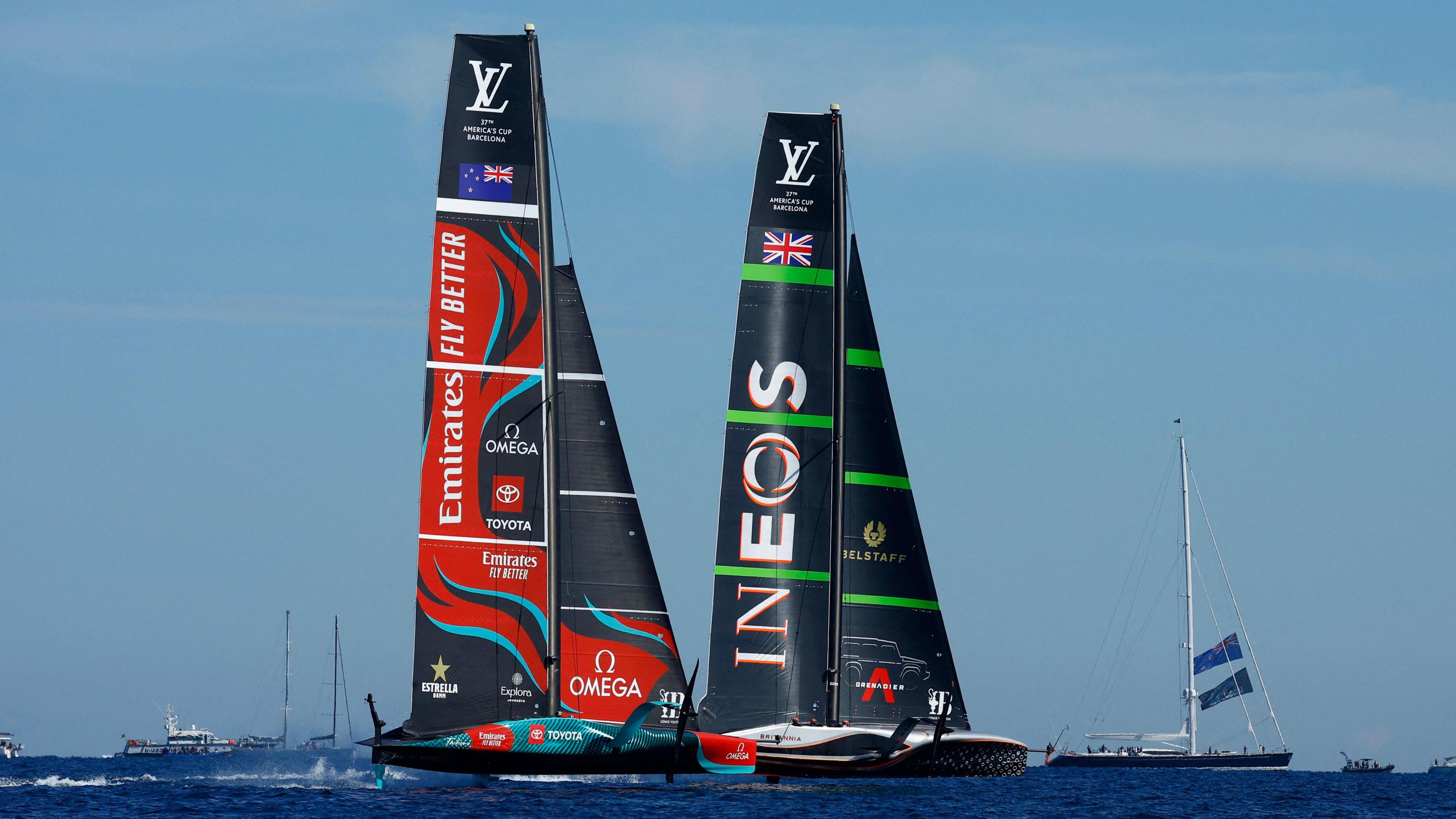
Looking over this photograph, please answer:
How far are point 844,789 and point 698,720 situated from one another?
429 centimetres

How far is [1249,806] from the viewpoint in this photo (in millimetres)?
48562

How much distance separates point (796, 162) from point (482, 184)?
742cm

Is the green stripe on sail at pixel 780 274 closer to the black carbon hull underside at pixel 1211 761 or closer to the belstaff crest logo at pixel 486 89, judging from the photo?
the belstaff crest logo at pixel 486 89

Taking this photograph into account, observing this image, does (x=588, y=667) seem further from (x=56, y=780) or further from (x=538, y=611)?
(x=56, y=780)

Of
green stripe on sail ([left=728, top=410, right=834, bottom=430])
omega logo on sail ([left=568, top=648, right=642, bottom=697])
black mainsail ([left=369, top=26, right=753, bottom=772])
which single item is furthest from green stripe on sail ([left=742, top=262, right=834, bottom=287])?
omega logo on sail ([left=568, top=648, right=642, bottom=697])

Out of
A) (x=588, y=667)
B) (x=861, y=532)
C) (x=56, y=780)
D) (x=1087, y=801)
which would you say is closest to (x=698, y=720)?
(x=588, y=667)

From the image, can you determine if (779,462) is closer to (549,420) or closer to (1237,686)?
(549,420)

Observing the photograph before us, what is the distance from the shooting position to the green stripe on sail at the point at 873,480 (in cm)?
3809

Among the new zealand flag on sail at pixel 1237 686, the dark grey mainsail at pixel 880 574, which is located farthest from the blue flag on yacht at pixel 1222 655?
the dark grey mainsail at pixel 880 574

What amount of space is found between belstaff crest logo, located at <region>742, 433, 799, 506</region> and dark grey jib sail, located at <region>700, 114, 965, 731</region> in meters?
0.03

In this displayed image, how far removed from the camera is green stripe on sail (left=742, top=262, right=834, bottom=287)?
37.4 meters

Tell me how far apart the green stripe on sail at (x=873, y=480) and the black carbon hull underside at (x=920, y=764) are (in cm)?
566

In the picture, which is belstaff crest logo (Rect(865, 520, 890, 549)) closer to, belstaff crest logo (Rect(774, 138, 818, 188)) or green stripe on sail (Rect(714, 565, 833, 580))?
green stripe on sail (Rect(714, 565, 833, 580))

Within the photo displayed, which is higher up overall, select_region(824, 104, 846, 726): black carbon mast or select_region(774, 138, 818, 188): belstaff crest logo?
select_region(774, 138, 818, 188): belstaff crest logo
